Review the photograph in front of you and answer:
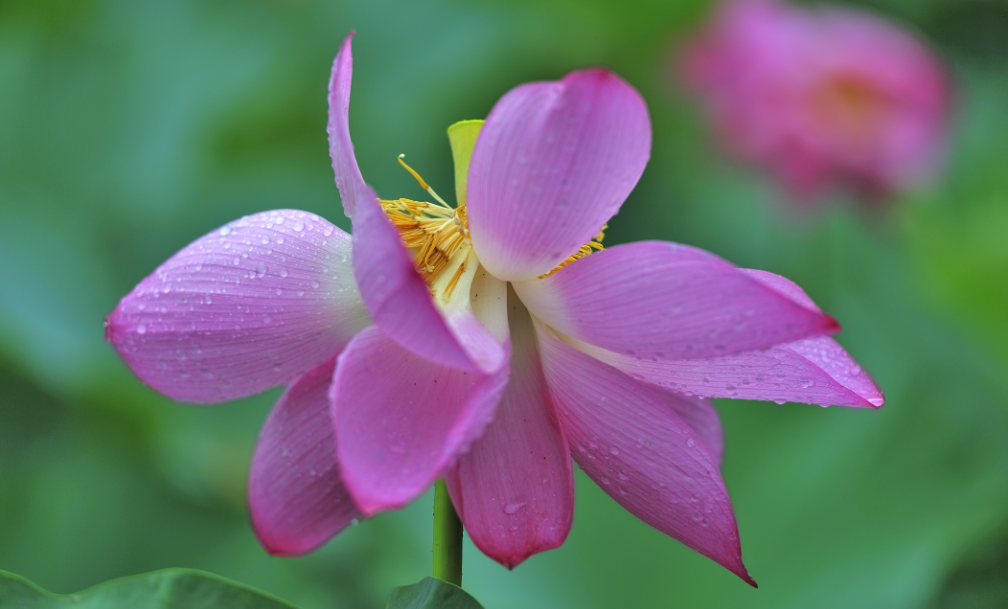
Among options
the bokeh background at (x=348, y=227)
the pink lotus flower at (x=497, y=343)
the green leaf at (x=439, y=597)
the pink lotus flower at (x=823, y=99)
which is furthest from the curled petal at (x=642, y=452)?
the pink lotus flower at (x=823, y=99)

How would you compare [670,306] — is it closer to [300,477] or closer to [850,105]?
[300,477]

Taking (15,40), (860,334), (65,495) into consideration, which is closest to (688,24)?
(860,334)

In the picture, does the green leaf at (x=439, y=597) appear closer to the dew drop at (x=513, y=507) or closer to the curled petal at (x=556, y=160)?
the dew drop at (x=513, y=507)

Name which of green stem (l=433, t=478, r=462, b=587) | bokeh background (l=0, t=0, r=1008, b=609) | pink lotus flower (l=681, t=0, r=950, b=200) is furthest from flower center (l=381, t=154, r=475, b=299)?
pink lotus flower (l=681, t=0, r=950, b=200)

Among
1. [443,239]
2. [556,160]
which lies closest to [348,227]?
[443,239]

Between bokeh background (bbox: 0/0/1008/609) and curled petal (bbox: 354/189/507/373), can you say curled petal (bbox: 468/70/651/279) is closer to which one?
curled petal (bbox: 354/189/507/373)

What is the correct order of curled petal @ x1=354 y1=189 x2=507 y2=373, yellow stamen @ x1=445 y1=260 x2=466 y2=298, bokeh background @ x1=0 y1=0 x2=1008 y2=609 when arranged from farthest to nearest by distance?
1. bokeh background @ x1=0 y1=0 x2=1008 y2=609
2. yellow stamen @ x1=445 y1=260 x2=466 y2=298
3. curled petal @ x1=354 y1=189 x2=507 y2=373

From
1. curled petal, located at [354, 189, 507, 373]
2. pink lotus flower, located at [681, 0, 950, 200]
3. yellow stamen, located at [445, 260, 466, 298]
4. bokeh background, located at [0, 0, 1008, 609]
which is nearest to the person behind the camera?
curled petal, located at [354, 189, 507, 373]
